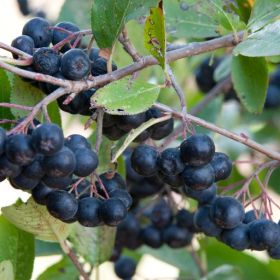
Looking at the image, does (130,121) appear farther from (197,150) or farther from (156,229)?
(156,229)

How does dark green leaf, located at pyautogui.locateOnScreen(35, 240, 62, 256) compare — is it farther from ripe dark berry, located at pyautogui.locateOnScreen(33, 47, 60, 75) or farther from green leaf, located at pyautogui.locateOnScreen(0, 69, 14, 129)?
ripe dark berry, located at pyautogui.locateOnScreen(33, 47, 60, 75)

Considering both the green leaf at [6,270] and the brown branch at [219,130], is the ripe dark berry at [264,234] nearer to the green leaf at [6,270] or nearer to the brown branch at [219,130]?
the brown branch at [219,130]

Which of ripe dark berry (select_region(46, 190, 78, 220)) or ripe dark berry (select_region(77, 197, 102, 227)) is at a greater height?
ripe dark berry (select_region(46, 190, 78, 220))

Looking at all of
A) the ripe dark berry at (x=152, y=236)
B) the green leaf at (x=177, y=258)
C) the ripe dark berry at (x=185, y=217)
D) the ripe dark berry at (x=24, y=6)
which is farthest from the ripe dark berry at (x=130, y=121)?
the ripe dark berry at (x=24, y=6)

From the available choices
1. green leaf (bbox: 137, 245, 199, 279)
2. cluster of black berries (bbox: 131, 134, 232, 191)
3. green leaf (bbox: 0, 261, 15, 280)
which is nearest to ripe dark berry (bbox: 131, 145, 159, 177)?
cluster of black berries (bbox: 131, 134, 232, 191)

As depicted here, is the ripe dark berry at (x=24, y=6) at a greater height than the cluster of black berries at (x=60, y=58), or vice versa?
the cluster of black berries at (x=60, y=58)

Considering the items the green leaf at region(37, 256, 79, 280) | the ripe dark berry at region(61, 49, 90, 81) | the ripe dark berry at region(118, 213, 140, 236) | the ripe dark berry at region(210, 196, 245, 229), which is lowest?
the ripe dark berry at region(118, 213, 140, 236)

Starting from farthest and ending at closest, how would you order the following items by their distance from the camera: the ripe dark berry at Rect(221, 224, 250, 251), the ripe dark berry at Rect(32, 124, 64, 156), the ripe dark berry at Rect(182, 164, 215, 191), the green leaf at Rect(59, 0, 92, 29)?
the green leaf at Rect(59, 0, 92, 29) → the ripe dark berry at Rect(221, 224, 250, 251) → the ripe dark berry at Rect(182, 164, 215, 191) → the ripe dark berry at Rect(32, 124, 64, 156)
